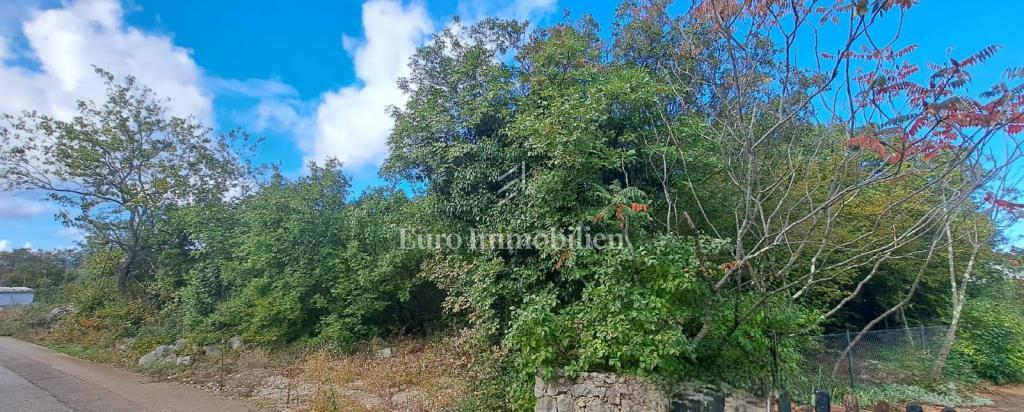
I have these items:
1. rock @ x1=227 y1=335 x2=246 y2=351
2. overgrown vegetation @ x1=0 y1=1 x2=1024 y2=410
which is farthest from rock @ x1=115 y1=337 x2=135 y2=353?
rock @ x1=227 y1=335 x2=246 y2=351

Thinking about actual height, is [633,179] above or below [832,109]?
below

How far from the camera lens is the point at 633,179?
18.6ft

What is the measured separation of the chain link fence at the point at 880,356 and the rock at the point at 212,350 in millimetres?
11622

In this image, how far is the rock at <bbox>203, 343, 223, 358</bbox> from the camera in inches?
379

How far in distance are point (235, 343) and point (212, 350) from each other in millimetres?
516

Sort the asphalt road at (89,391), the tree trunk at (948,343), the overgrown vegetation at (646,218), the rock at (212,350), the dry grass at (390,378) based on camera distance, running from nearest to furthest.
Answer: the overgrown vegetation at (646,218) → the dry grass at (390,378) → the asphalt road at (89,391) → the tree trunk at (948,343) → the rock at (212,350)

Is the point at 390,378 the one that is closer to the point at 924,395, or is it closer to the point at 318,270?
the point at 318,270

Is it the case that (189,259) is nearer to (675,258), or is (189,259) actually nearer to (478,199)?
(478,199)

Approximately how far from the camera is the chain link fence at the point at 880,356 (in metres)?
7.08

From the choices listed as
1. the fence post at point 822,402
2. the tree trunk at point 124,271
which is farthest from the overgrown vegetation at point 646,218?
the tree trunk at point 124,271

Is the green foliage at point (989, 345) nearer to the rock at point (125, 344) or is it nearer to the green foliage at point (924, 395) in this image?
the green foliage at point (924, 395)

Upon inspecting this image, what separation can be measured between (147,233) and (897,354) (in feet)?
66.1

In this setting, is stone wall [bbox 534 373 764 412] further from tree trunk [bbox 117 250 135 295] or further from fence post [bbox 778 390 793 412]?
tree trunk [bbox 117 250 135 295]

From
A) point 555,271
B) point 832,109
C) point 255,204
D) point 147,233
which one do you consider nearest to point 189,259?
point 147,233
